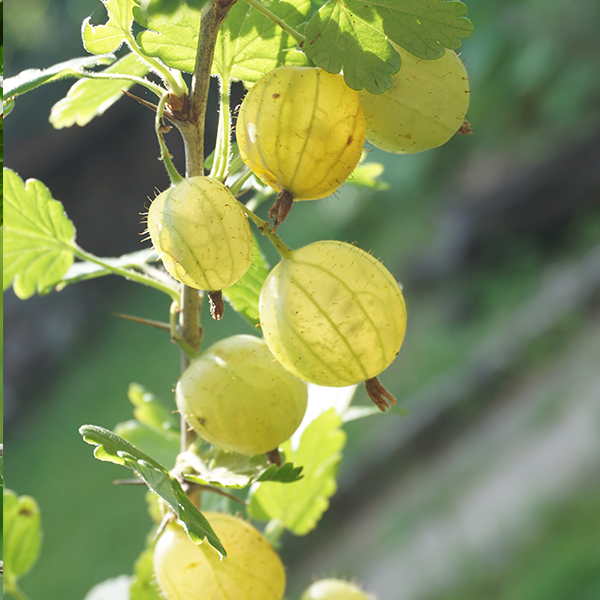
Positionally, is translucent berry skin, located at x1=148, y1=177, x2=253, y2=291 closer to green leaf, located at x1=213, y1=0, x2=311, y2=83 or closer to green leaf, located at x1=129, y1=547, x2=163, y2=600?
green leaf, located at x1=213, y1=0, x2=311, y2=83

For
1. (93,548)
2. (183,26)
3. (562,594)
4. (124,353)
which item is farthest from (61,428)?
(183,26)

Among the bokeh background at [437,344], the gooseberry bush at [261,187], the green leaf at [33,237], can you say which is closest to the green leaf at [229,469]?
the gooseberry bush at [261,187]

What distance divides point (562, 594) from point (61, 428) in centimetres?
205

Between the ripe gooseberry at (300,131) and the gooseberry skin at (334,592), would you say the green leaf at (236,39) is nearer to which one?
the ripe gooseberry at (300,131)

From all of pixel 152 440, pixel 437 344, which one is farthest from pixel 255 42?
pixel 437 344

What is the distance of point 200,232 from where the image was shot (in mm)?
273

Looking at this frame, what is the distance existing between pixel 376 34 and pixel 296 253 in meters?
0.12

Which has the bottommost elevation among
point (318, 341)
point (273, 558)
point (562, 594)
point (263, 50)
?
point (562, 594)

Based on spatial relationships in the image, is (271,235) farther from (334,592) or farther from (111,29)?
(334,592)

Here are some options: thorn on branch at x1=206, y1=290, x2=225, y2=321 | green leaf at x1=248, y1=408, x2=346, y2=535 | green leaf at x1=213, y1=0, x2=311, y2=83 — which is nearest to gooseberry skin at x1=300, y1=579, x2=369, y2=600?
green leaf at x1=248, y1=408, x2=346, y2=535

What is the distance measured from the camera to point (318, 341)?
0.97 ft

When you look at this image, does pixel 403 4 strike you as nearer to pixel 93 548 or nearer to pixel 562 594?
pixel 562 594

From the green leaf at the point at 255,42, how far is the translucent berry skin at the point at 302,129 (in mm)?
42

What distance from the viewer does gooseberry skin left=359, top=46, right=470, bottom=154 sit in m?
0.32
